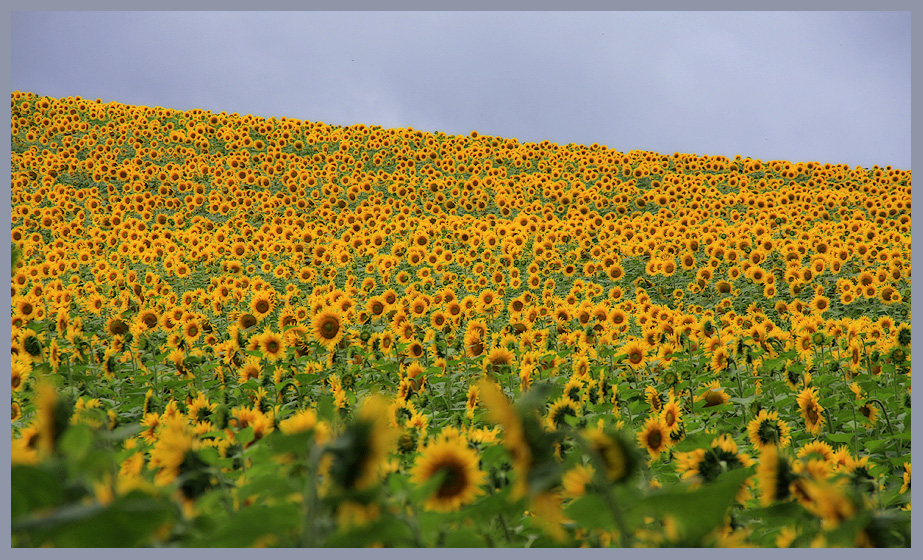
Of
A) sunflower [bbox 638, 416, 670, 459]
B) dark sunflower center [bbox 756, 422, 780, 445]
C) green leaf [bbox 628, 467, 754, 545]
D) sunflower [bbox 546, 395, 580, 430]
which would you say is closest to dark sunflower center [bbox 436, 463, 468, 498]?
green leaf [bbox 628, 467, 754, 545]

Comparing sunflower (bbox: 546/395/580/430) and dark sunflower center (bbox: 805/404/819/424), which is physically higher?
sunflower (bbox: 546/395/580/430)

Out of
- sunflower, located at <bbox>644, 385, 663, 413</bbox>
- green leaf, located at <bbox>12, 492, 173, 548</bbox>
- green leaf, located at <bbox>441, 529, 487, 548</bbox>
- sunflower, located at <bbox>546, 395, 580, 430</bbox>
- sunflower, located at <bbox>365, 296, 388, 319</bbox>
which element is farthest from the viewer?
sunflower, located at <bbox>365, 296, 388, 319</bbox>

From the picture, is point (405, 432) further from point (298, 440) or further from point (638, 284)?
point (638, 284)

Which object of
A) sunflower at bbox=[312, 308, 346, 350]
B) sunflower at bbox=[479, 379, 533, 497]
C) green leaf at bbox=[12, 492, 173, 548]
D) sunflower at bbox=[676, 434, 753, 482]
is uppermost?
sunflower at bbox=[312, 308, 346, 350]

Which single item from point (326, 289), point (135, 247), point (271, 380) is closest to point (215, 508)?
point (271, 380)

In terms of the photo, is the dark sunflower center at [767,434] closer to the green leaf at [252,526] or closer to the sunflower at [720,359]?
the sunflower at [720,359]

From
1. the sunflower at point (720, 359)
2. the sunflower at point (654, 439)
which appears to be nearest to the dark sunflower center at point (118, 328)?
the sunflower at point (654, 439)

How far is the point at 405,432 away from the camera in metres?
3.13

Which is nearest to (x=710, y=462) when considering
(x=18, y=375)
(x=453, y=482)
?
(x=453, y=482)

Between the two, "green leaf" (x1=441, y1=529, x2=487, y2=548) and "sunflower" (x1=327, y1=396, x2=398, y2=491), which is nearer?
"sunflower" (x1=327, y1=396, x2=398, y2=491)

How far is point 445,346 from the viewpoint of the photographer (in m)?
6.48

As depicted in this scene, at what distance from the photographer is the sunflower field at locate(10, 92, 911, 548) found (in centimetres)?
137

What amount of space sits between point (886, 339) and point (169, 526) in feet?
19.5

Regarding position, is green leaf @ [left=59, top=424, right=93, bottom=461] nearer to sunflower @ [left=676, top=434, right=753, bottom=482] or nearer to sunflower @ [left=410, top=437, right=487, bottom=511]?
sunflower @ [left=410, top=437, right=487, bottom=511]
